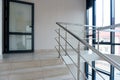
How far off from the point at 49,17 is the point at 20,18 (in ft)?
3.83

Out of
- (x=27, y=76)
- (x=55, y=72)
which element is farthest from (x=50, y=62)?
(x=27, y=76)

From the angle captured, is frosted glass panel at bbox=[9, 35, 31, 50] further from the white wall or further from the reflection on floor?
the reflection on floor

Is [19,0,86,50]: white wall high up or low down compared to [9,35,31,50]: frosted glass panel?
up

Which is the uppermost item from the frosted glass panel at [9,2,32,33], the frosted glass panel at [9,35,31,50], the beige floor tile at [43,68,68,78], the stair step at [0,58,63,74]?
the frosted glass panel at [9,2,32,33]

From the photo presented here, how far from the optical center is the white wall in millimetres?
5469

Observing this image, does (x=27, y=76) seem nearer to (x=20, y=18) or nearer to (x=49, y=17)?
(x=20, y=18)

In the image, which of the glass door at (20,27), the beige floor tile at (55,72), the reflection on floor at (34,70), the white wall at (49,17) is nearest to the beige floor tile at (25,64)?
the reflection on floor at (34,70)

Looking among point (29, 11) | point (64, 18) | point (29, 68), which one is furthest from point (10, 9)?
point (29, 68)

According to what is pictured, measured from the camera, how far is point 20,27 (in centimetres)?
509

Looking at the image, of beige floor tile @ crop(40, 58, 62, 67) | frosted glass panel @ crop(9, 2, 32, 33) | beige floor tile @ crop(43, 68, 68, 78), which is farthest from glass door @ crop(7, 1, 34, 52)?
beige floor tile @ crop(43, 68, 68, 78)

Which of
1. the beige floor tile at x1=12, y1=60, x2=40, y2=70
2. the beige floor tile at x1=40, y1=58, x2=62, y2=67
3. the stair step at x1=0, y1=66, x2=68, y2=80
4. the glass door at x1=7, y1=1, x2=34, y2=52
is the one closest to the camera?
the stair step at x1=0, y1=66, x2=68, y2=80

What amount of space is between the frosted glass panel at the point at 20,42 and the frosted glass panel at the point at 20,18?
24 centimetres

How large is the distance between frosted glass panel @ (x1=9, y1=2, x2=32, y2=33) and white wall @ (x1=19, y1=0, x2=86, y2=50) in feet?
1.07

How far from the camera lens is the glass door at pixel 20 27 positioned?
16.2ft
